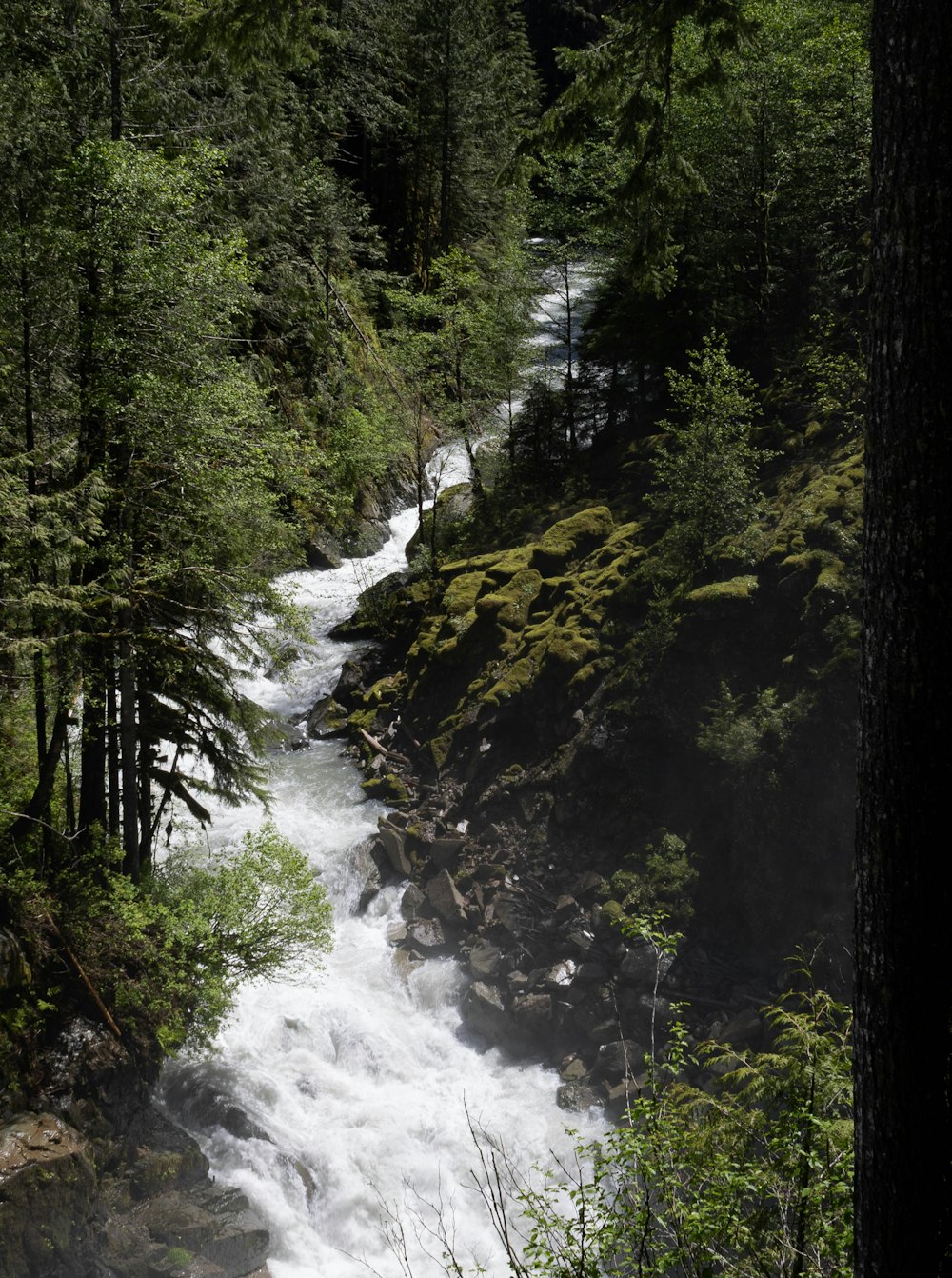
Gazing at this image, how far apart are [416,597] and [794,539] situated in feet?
31.5

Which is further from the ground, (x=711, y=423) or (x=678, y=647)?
(x=711, y=423)

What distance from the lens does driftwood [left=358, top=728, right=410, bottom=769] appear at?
1798 cm

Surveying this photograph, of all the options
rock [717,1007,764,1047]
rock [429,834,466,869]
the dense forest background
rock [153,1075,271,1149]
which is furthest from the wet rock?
rock [717,1007,764,1047]

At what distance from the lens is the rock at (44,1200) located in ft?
27.5

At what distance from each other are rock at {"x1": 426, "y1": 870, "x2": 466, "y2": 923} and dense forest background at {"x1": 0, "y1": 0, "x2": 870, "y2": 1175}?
1323 millimetres

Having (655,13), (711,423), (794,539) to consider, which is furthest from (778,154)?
(655,13)

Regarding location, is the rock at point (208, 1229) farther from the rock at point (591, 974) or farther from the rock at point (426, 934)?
the rock at point (591, 974)

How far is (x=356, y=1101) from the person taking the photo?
11844 mm

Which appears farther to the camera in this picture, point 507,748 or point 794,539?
point 507,748

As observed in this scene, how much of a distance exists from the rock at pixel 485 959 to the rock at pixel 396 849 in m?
2.00

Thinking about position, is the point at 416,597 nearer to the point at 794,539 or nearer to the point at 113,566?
the point at 794,539

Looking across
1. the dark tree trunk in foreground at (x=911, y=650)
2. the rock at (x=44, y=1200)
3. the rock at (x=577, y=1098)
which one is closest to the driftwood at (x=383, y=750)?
the rock at (x=577, y=1098)

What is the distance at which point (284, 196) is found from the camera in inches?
814

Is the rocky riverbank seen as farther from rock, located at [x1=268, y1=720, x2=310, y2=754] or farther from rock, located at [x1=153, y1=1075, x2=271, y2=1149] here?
rock, located at [x1=153, y1=1075, x2=271, y2=1149]
